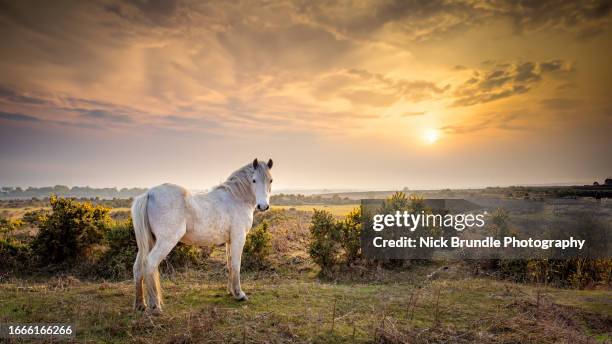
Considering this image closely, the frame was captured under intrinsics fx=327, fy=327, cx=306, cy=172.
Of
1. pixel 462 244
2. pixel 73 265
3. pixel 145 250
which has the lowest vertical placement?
pixel 73 265

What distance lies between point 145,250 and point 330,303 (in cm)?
347

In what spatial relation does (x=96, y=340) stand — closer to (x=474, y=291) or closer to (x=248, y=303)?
(x=248, y=303)

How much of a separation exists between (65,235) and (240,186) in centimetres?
740

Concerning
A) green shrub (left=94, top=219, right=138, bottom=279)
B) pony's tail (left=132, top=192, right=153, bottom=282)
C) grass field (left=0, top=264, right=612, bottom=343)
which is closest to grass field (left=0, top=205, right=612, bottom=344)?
grass field (left=0, top=264, right=612, bottom=343)

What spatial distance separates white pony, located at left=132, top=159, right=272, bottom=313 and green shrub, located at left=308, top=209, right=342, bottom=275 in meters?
3.79

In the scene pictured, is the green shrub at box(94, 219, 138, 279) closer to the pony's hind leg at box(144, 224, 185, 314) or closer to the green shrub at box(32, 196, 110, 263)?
the green shrub at box(32, 196, 110, 263)

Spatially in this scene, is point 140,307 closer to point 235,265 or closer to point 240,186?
point 235,265

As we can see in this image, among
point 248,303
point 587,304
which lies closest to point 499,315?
point 587,304

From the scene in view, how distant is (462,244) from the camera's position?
1051cm

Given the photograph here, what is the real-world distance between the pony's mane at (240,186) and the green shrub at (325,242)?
404 cm

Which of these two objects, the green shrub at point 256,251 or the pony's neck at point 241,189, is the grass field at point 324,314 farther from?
the green shrub at point 256,251

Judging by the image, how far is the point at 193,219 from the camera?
577cm

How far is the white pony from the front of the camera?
5.36 metres

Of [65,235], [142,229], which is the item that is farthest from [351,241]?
[65,235]
